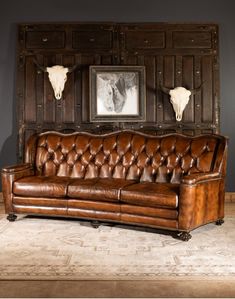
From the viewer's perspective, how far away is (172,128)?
6234 mm

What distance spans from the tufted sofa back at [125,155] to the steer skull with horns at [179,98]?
30.2 inches

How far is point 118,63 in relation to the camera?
627cm

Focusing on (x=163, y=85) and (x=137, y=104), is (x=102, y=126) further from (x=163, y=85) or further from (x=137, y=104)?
(x=163, y=85)

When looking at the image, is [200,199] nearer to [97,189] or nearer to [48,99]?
[97,189]

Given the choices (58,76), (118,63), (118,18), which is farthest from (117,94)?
(118,18)

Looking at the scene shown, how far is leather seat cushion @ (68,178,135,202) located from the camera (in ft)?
15.5

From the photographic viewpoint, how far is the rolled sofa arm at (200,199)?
4.34 metres

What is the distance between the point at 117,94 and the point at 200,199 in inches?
91.0

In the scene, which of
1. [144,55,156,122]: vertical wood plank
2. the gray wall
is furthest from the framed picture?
the gray wall

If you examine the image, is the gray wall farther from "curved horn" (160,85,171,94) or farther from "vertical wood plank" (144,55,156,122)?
"curved horn" (160,85,171,94)

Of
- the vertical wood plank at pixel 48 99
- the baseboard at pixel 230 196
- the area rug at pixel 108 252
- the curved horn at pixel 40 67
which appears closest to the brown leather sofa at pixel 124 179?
the area rug at pixel 108 252

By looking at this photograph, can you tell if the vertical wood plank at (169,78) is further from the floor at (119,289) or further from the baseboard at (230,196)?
the floor at (119,289)

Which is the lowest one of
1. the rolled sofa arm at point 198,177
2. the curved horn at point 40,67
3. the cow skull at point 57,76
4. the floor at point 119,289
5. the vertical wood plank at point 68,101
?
the floor at point 119,289

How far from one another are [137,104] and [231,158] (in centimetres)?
157
